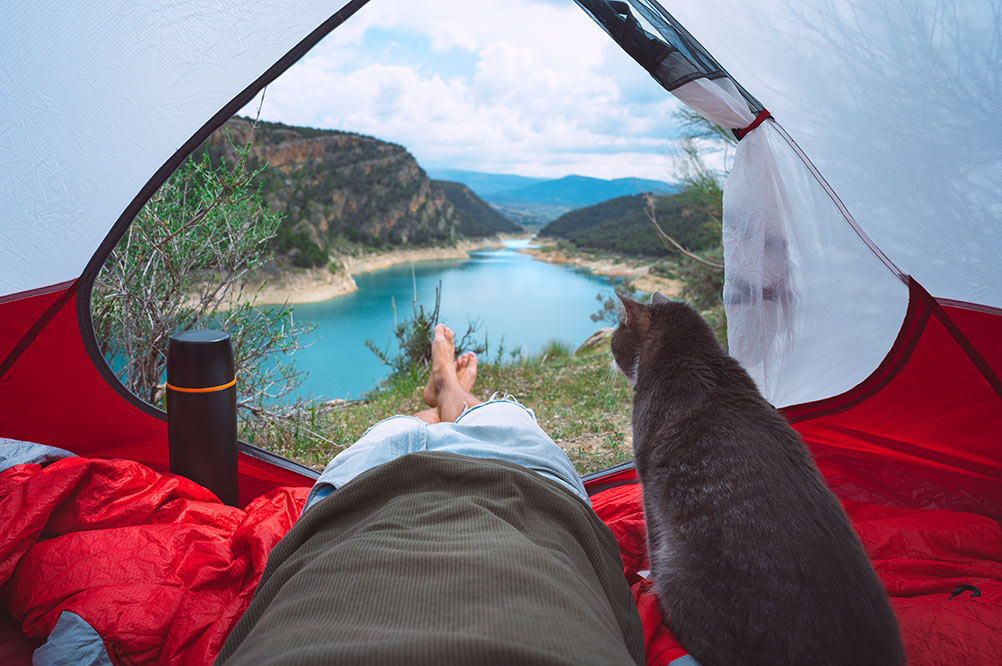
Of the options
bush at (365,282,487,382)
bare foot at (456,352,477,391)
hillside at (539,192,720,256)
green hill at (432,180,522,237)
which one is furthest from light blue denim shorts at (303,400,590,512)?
Result: green hill at (432,180,522,237)

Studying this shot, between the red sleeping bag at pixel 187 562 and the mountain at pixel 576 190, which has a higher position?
the mountain at pixel 576 190

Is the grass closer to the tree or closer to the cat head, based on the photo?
the tree

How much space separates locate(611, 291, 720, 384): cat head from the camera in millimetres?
1379

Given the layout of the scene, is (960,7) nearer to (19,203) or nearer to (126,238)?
(19,203)

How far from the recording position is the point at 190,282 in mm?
2637

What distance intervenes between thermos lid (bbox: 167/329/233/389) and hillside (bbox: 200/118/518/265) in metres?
3.60

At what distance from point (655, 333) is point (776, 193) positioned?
0.55 meters

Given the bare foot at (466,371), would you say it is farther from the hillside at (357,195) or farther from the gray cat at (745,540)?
the hillside at (357,195)

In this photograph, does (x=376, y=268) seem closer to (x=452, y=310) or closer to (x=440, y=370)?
(x=452, y=310)

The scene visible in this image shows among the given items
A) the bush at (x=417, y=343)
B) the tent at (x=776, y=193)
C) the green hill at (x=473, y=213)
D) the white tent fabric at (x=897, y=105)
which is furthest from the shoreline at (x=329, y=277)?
the white tent fabric at (x=897, y=105)

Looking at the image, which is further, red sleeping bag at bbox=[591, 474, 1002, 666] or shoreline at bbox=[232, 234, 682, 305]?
shoreline at bbox=[232, 234, 682, 305]

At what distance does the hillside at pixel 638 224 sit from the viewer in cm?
380

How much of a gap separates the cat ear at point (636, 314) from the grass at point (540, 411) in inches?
18.7

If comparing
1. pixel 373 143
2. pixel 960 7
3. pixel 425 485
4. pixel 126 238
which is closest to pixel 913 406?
pixel 960 7
